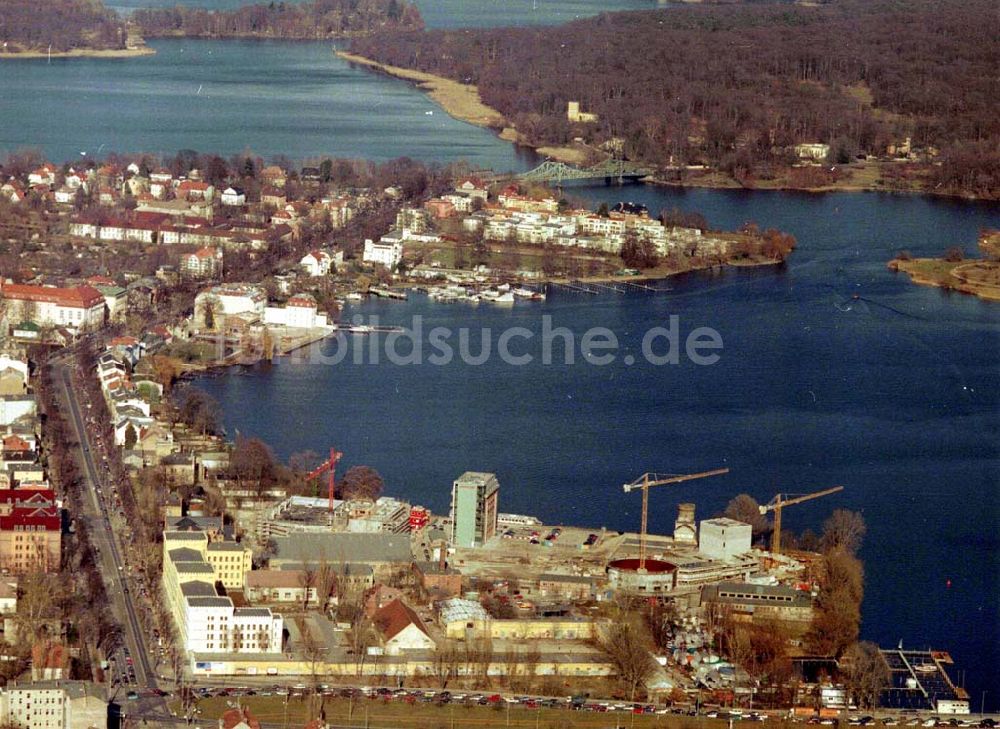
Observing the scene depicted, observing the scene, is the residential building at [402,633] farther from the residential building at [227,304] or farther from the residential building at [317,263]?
the residential building at [317,263]

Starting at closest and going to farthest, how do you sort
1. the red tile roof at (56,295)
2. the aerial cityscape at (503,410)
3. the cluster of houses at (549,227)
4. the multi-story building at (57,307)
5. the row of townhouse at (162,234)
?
the aerial cityscape at (503,410), the multi-story building at (57,307), the red tile roof at (56,295), the row of townhouse at (162,234), the cluster of houses at (549,227)

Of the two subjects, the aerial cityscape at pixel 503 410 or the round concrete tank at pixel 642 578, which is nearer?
the aerial cityscape at pixel 503 410

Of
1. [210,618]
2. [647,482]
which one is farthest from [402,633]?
[647,482]

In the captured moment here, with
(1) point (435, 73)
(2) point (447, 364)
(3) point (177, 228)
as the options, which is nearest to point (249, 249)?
(3) point (177, 228)

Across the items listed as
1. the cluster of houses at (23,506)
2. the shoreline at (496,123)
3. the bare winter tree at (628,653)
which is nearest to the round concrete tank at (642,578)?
the bare winter tree at (628,653)

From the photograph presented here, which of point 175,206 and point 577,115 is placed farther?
point 577,115

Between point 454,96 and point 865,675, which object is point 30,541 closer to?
point 865,675

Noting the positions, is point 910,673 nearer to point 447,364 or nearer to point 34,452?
point 34,452
